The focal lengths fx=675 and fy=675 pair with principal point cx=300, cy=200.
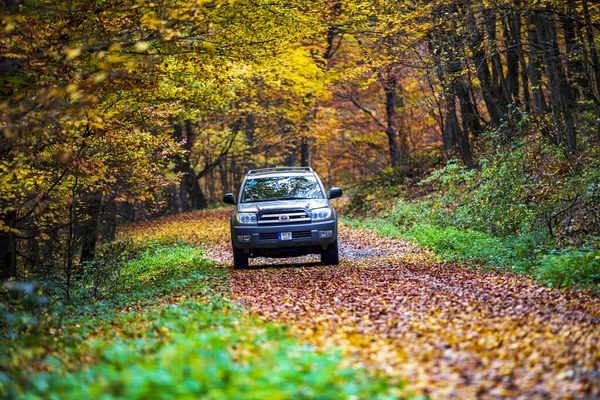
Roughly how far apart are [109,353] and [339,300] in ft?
14.5

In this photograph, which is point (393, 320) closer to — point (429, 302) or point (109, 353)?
point (429, 302)

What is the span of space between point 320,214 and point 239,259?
6.38 feet

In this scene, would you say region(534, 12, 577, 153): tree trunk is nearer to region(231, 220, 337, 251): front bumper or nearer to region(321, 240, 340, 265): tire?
region(321, 240, 340, 265): tire

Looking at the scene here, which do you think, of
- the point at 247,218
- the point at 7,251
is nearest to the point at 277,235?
the point at 247,218

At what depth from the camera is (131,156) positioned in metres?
14.6

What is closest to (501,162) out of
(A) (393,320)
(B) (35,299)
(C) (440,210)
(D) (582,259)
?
(C) (440,210)

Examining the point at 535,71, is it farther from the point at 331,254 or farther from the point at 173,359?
the point at 173,359

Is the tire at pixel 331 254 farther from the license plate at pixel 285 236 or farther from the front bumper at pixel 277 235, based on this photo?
the license plate at pixel 285 236

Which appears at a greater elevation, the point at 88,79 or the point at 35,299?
the point at 88,79

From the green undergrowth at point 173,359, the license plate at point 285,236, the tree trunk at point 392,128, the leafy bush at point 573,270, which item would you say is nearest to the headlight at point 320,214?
the license plate at point 285,236

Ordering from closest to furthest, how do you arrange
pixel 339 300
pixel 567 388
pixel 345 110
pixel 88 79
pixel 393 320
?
1. pixel 567 388
2. pixel 393 320
3. pixel 88 79
4. pixel 339 300
5. pixel 345 110

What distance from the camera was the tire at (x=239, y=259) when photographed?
13906mm

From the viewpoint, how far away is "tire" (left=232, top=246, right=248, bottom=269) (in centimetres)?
1391

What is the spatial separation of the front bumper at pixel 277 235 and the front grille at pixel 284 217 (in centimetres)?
10
